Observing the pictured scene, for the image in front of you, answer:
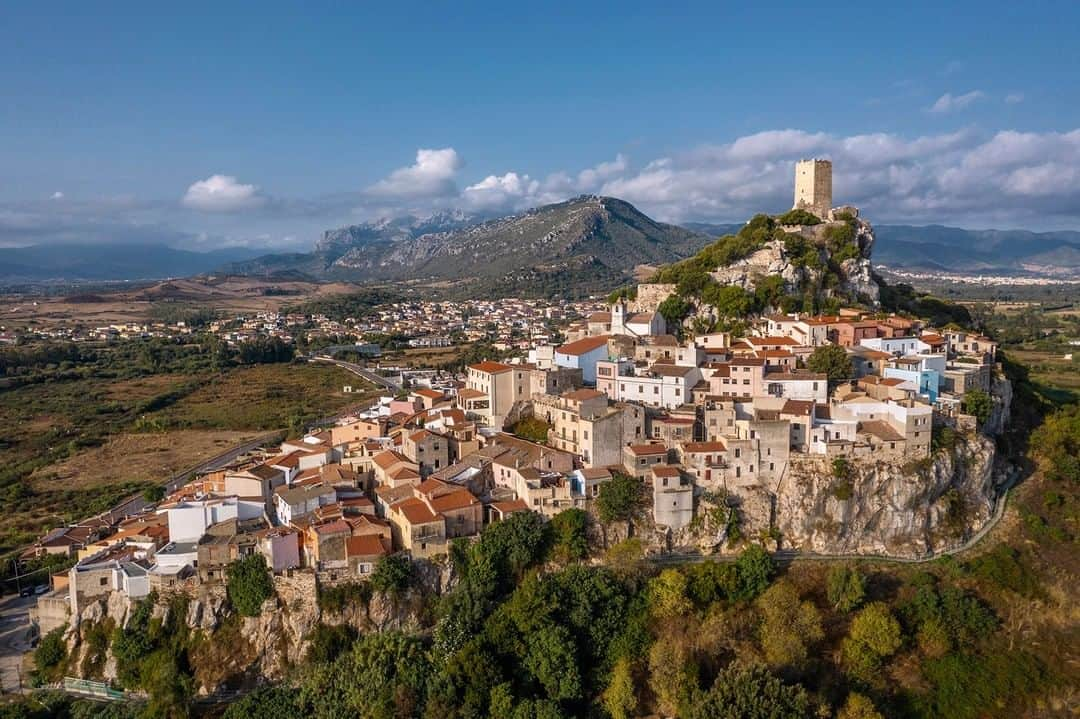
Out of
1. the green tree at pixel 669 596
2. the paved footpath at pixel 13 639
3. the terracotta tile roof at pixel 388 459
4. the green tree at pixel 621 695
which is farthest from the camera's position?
the terracotta tile roof at pixel 388 459

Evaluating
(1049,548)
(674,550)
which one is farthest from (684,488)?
(1049,548)

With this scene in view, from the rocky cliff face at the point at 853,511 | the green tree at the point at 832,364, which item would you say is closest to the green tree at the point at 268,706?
the rocky cliff face at the point at 853,511

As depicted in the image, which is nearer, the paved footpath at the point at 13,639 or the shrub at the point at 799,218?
the paved footpath at the point at 13,639

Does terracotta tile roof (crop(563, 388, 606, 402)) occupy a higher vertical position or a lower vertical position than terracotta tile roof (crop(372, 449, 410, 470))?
higher

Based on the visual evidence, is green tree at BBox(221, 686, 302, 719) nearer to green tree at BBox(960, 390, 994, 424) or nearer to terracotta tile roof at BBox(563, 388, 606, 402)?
terracotta tile roof at BBox(563, 388, 606, 402)

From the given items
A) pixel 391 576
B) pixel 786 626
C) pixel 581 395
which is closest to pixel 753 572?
pixel 786 626

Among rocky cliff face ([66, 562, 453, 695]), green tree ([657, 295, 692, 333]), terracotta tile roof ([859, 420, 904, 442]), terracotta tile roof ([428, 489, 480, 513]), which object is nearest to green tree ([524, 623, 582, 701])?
rocky cliff face ([66, 562, 453, 695])

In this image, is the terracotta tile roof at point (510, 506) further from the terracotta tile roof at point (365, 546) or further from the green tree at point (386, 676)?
the green tree at point (386, 676)
